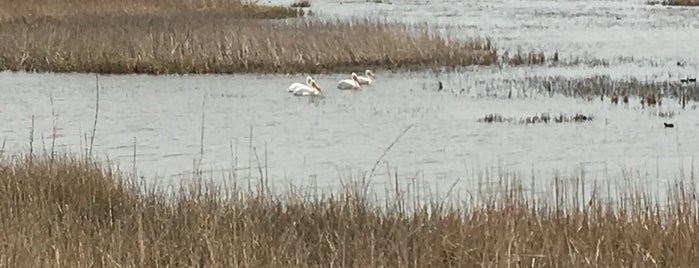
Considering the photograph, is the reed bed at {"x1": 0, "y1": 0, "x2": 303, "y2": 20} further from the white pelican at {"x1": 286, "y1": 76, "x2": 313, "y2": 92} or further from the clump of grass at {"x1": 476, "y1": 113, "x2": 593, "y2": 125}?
the clump of grass at {"x1": 476, "y1": 113, "x2": 593, "y2": 125}

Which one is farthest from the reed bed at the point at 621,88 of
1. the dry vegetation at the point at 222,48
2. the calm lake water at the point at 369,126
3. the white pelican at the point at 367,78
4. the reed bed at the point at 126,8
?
the reed bed at the point at 126,8

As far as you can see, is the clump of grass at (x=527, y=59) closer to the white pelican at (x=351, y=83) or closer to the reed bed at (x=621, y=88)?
the reed bed at (x=621, y=88)

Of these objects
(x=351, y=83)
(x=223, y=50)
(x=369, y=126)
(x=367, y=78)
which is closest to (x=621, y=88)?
(x=367, y=78)

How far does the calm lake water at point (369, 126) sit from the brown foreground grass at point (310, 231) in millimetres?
1462

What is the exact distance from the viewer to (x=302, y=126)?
50.8 feet

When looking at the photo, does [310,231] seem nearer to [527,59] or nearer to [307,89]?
[307,89]

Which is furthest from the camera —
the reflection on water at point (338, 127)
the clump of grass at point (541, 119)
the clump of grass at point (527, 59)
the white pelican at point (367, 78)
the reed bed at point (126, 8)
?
the reed bed at point (126, 8)

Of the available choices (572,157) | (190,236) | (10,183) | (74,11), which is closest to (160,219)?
(190,236)

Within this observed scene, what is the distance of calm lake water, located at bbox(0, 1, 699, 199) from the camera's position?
1202cm

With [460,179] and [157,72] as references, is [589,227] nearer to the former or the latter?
[460,179]

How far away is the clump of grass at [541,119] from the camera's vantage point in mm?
15398

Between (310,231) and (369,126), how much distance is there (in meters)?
8.56

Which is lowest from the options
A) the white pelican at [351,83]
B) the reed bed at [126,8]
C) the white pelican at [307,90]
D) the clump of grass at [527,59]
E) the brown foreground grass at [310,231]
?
the brown foreground grass at [310,231]

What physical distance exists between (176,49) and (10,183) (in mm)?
13611
